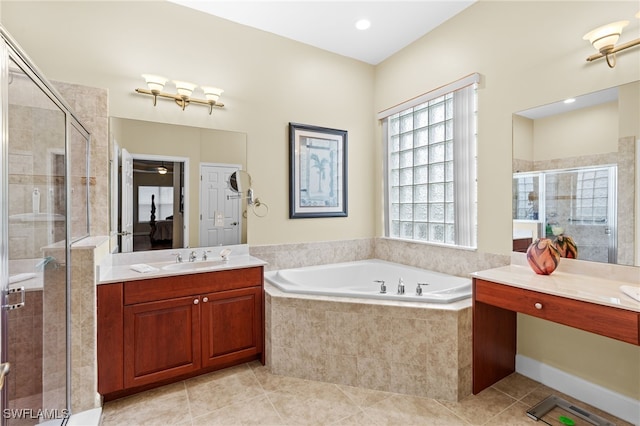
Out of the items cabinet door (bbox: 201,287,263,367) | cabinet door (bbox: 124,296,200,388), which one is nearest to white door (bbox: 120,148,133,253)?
cabinet door (bbox: 124,296,200,388)

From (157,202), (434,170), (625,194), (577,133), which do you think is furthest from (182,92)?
(625,194)

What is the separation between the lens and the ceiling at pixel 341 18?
2646mm

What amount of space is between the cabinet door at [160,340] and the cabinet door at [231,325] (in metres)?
0.07

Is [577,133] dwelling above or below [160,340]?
above

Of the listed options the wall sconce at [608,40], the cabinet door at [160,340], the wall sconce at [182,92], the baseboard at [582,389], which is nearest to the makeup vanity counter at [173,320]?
the cabinet door at [160,340]

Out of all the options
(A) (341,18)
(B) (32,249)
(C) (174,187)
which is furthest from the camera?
(A) (341,18)

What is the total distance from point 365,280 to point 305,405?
1532 millimetres

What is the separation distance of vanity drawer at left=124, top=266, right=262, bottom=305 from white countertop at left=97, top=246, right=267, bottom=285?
3 cm

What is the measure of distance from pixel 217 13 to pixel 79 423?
317 cm

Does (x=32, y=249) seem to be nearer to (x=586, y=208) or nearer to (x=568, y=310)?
(x=568, y=310)

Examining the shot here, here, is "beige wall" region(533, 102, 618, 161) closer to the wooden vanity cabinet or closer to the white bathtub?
the white bathtub

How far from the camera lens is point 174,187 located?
2674mm

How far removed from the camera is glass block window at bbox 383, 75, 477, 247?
2.71 meters

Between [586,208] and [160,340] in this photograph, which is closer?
[586,208]
